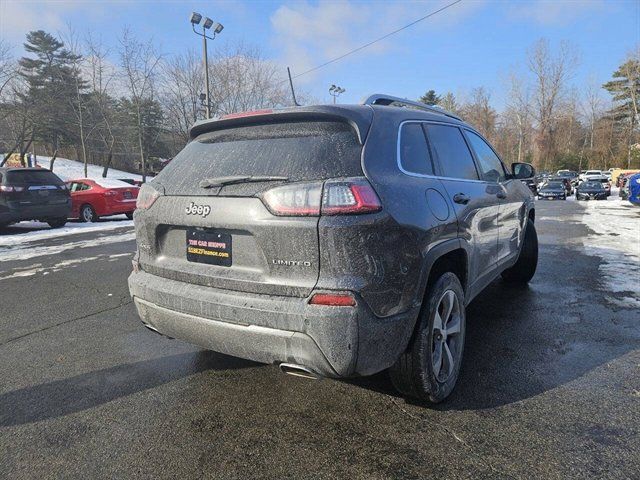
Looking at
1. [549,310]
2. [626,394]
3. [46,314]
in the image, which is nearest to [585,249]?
[549,310]

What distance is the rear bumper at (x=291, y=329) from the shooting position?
2.11 meters

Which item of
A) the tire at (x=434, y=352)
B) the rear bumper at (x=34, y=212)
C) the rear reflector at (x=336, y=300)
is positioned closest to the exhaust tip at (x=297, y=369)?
the rear reflector at (x=336, y=300)

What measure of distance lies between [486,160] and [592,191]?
26.8 m

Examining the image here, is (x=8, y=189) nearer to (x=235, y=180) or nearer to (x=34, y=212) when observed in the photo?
(x=34, y=212)

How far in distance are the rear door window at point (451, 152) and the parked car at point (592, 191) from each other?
2733 cm

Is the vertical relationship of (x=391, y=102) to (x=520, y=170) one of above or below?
above

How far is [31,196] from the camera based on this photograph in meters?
11.3

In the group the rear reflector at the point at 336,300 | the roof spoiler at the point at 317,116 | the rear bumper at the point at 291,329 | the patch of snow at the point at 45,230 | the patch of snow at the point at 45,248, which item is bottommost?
the patch of snow at the point at 45,248

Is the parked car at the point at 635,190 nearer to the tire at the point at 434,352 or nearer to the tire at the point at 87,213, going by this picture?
the tire at the point at 434,352

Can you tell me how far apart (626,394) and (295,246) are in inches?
90.8

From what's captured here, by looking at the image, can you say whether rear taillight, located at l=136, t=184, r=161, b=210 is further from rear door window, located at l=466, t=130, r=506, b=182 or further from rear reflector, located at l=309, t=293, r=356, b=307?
rear door window, located at l=466, t=130, r=506, b=182

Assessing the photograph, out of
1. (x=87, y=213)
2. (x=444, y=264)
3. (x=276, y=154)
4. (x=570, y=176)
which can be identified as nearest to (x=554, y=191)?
(x=570, y=176)

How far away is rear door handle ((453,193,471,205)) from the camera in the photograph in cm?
300

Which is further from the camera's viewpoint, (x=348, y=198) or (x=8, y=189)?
(x=8, y=189)
